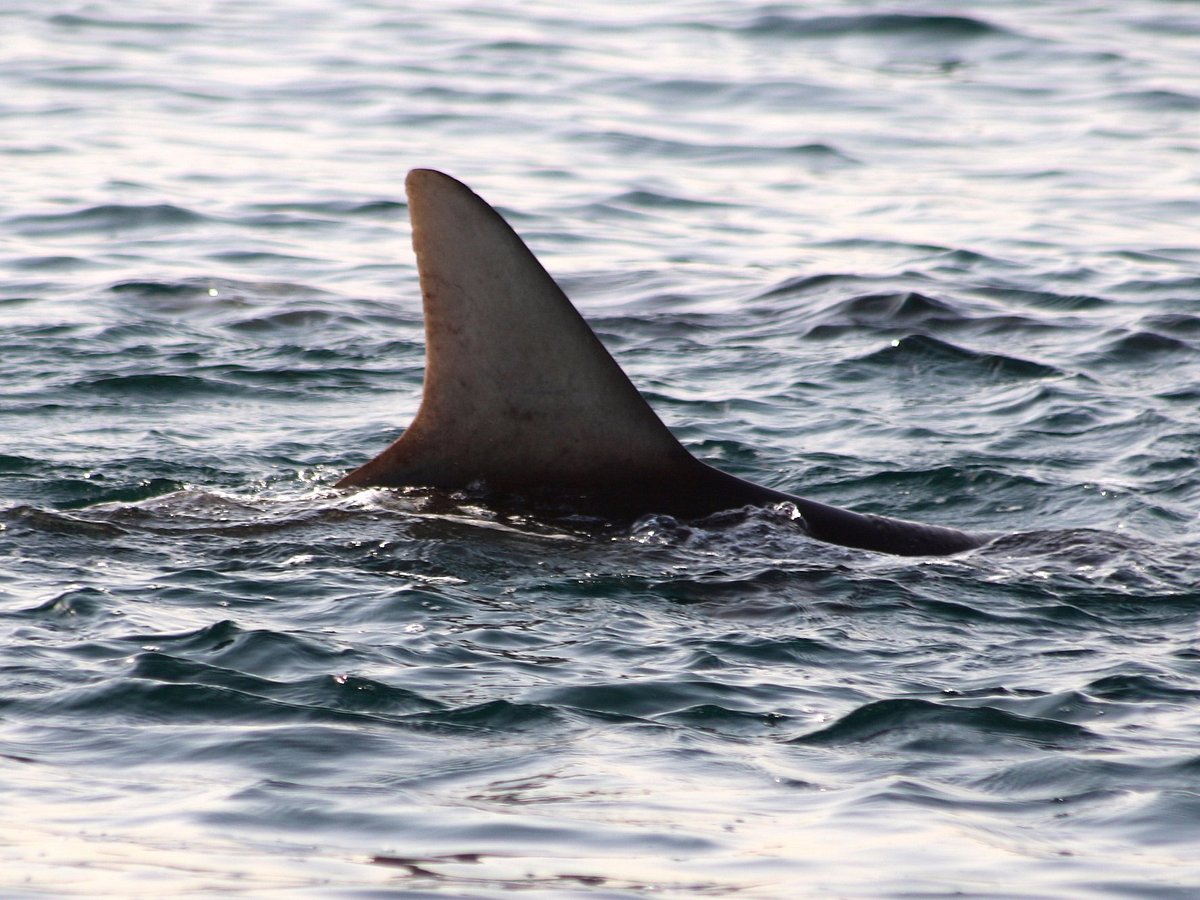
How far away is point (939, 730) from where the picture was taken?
14.6 ft

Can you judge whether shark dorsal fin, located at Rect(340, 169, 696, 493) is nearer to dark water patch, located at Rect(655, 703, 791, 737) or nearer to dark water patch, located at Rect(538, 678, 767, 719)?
dark water patch, located at Rect(538, 678, 767, 719)

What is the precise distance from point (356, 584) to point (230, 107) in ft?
36.7

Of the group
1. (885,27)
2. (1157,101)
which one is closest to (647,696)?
(1157,101)

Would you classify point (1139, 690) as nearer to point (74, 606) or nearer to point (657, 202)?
point (74, 606)

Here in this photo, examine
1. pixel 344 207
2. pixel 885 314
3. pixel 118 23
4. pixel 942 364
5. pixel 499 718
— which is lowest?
pixel 942 364

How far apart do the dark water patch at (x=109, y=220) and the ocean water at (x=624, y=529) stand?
1.7 inches

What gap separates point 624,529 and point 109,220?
7703 millimetres

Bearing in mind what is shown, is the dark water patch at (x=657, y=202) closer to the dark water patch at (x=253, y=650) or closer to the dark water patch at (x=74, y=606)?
the dark water patch at (x=74, y=606)

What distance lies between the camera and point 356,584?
529cm

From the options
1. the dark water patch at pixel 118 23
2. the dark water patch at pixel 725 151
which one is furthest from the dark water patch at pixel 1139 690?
the dark water patch at pixel 118 23

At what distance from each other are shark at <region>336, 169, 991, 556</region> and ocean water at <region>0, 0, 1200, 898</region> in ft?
0.34

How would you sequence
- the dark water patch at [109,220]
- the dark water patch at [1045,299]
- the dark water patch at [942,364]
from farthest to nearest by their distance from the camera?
the dark water patch at [109,220] → the dark water patch at [1045,299] → the dark water patch at [942,364]

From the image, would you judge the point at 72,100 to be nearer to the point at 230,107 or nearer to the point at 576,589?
the point at 230,107

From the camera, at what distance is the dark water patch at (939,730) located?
4395mm
